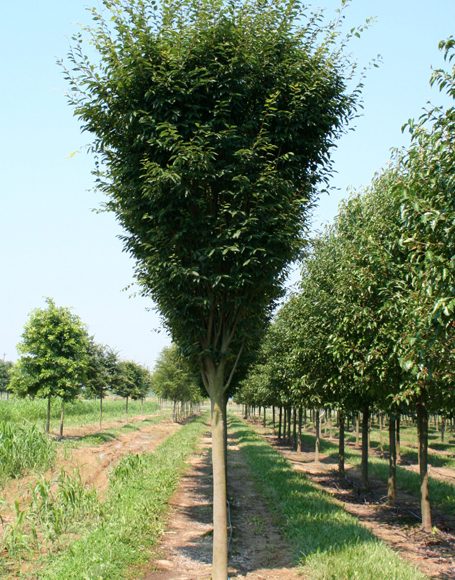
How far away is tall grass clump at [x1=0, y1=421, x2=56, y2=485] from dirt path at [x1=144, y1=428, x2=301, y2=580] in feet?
15.7

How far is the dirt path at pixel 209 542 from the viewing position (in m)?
8.59

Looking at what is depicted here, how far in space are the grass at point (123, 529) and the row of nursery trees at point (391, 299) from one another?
521 centimetres

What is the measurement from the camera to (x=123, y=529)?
375 inches

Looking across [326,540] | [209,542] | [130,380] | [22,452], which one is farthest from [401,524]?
[130,380]

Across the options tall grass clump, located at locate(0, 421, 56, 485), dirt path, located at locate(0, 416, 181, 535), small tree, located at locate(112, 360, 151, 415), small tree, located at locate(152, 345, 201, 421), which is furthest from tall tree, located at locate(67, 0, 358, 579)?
small tree, located at locate(152, 345, 201, 421)

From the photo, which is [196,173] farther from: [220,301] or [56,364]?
[56,364]

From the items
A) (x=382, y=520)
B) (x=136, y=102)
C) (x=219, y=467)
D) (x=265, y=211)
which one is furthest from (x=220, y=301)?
(x=382, y=520)

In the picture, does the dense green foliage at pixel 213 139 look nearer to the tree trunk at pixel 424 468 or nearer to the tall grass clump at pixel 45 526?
the tall grass clump at pixel 45 526

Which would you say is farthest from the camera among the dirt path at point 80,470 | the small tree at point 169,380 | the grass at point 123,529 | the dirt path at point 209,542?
the small tree at point 169,380

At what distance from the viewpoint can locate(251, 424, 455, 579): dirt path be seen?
1053 centimetres

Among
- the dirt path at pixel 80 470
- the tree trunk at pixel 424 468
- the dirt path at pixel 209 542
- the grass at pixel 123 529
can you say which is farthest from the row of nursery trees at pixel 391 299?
the dirt path at pixel 80 470

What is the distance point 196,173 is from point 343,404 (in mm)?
11906

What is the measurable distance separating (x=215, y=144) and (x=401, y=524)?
1148cm

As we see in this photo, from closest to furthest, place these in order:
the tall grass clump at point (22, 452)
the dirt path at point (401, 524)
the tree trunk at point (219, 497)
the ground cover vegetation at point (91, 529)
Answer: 1. the tree trunk at point (219, 497)
2. the ground cover vegetation at point (91, 529)
3. the dirt path at point (401, 524)
4. the tall grass clump at point (22, 452)
